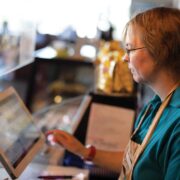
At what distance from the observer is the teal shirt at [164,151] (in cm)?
100

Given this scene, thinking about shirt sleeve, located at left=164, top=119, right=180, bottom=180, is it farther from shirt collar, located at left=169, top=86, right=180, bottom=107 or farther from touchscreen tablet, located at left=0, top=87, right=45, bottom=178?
touchscreen tablet, located at left=0, top=87, right=45, bottom=178

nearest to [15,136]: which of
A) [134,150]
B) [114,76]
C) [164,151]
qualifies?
[134,150]

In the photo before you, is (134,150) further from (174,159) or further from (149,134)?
(174,159)

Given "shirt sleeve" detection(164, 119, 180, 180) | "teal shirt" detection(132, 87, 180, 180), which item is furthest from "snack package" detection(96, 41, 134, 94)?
"shirt sleeve" detection(164, 119, 180, 180)

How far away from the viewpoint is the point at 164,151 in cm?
104

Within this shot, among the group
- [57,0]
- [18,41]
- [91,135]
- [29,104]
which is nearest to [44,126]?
[91,135]

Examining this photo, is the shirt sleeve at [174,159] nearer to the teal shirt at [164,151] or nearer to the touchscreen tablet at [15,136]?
the teal shirt at [164,151]

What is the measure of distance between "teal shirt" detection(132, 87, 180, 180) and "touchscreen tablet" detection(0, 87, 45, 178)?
35 cm

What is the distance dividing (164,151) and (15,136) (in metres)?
0.48

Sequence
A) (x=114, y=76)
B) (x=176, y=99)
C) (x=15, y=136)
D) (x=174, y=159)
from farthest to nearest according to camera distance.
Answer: (x=114, y=76) < (x=15, y=136) < (x=176, y=99) < (x=174, y=159)

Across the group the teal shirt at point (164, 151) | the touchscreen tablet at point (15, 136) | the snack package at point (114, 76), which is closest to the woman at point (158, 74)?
the teal shirt at point (164, 151)

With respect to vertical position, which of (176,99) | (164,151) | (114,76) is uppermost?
(176,99)

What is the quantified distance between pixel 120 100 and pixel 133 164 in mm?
966

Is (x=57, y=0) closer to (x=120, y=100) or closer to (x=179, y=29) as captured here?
(x=120, y=100)
